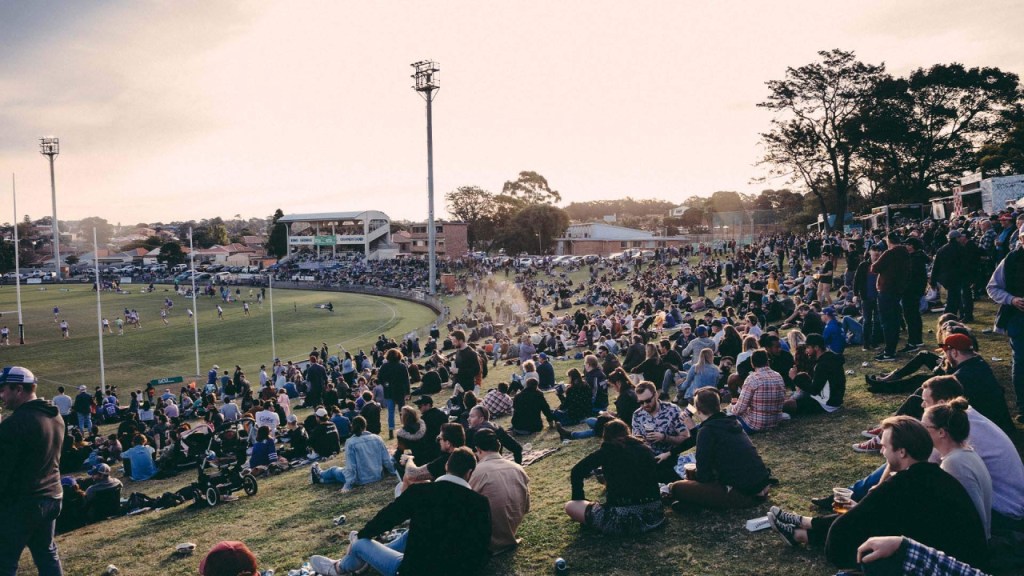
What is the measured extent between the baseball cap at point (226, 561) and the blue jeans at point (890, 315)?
11.4 meters

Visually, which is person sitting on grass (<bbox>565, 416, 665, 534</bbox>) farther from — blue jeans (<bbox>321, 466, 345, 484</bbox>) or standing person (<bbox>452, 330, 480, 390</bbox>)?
standing person (<bbox>452, 330, 480, 390</bbox>)

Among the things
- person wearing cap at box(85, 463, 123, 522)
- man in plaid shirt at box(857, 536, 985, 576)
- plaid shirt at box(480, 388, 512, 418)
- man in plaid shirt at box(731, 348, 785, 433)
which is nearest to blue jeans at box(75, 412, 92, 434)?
person wearing cap at box(85, 463, 123, 522)

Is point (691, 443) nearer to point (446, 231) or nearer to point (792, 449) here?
point (792, 449)

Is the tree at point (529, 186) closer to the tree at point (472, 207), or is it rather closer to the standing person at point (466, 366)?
the tree at point (472, 207)

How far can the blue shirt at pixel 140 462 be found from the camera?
13.4m

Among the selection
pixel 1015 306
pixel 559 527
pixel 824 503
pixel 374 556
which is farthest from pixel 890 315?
pixel 374 556

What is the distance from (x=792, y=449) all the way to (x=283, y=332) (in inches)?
1626

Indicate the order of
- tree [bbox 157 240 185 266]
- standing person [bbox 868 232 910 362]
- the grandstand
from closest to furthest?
1. standing person [bbox 868 232 910 362]
2. the grandstand
3. tree [bbox 157 240 185 266]

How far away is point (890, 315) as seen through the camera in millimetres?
11328

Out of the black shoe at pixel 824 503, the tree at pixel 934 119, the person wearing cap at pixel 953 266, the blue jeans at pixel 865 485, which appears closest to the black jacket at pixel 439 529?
the blue jeans at pixel 865 485

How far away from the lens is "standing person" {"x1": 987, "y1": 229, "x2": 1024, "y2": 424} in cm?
739

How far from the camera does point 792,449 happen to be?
7.95 meters

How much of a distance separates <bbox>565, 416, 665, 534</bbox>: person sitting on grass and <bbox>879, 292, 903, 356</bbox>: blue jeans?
768 centimetres

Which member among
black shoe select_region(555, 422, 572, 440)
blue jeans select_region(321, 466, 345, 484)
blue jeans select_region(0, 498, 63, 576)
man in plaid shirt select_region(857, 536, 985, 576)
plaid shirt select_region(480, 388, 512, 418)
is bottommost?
blue jeans select_region(321, 466, 345, 484)
